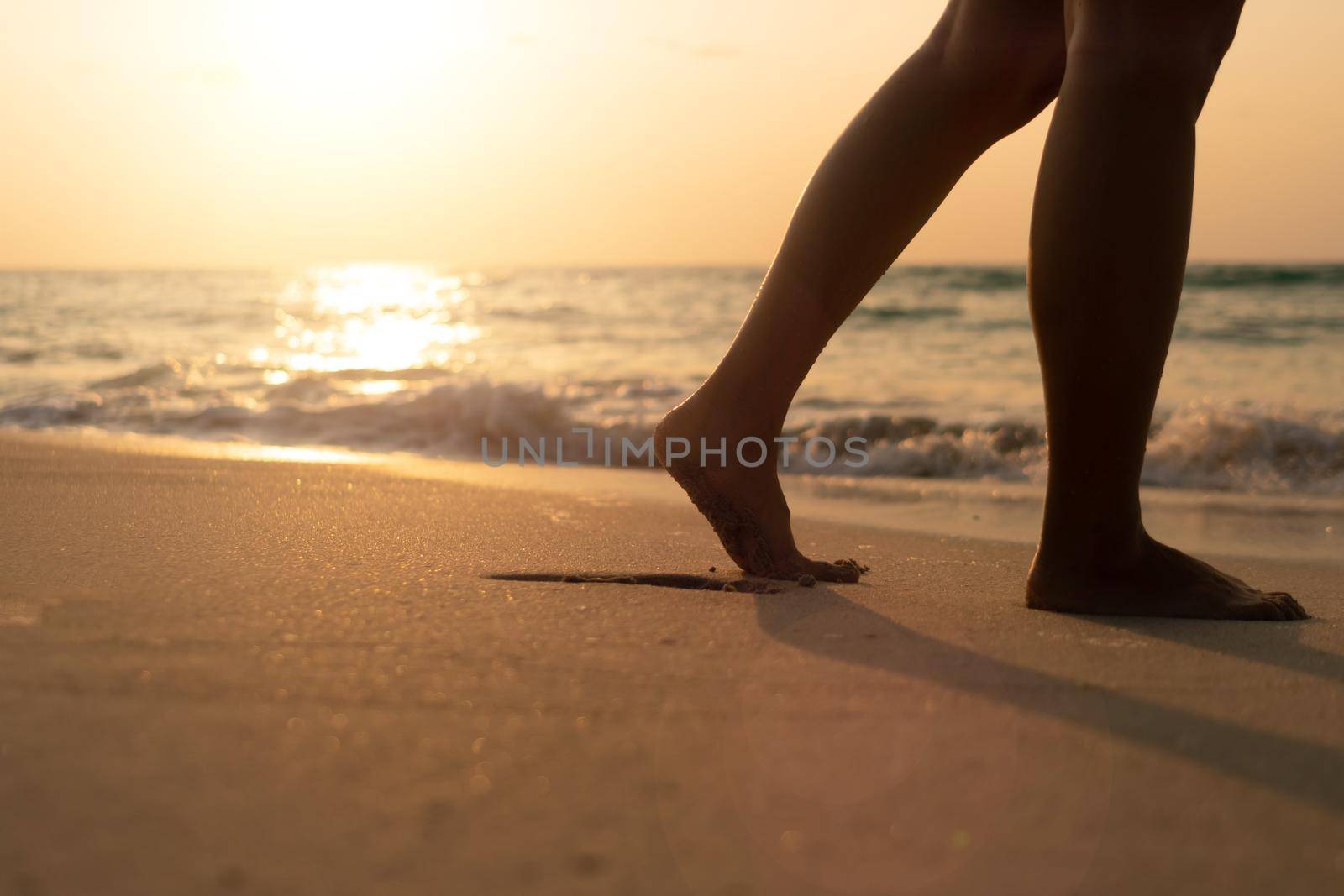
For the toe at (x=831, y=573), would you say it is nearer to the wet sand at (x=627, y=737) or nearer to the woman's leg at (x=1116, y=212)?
the wet sand at (x=627, y=737)

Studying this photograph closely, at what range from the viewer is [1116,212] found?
1.18 meters

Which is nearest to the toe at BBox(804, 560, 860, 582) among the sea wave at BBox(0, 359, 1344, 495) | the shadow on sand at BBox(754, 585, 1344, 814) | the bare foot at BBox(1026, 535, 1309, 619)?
the shadow on sand at BBox(754, 585, 1344, 814)

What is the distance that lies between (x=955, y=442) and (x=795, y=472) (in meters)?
0.61

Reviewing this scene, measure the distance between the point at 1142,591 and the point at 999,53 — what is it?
0.62 m

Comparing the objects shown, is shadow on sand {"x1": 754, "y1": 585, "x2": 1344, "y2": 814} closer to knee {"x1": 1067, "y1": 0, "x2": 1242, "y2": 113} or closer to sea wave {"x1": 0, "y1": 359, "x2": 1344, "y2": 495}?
knee {"x1": 1067, "y1": 0, "x2": 1242, "y2": 113}

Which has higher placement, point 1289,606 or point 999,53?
point 999,53

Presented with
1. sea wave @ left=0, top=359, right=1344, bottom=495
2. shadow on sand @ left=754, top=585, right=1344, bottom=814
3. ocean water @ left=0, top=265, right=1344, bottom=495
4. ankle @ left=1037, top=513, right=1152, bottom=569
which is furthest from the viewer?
ocean water @ left=0, top=265, right=1344, bottom=495

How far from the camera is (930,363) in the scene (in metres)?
9.17

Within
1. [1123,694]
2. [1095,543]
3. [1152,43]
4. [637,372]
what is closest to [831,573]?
[1095,543]

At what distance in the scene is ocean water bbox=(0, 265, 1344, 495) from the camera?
4.22 m

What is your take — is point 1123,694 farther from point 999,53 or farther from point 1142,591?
point 999,53

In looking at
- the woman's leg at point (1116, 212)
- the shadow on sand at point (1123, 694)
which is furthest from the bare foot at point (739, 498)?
the woman's leg at point (1116, 212)

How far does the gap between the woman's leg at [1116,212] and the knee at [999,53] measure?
13cm

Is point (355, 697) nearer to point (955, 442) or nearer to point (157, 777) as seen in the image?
point (157, 777)
